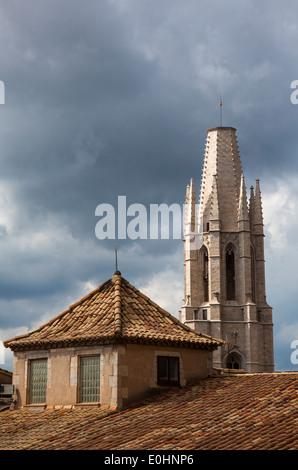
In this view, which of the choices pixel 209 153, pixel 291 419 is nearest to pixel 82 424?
pixel 291 419

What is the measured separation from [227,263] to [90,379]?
73.0 meters

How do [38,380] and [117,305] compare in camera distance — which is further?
[38,380]

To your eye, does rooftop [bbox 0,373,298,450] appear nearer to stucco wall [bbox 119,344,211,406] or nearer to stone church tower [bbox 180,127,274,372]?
stucco wall [bbox 119,344,211,406]

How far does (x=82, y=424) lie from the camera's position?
78.5 ft

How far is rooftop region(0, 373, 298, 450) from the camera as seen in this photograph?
1956 cm

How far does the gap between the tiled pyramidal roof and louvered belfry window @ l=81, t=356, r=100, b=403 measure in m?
0.73

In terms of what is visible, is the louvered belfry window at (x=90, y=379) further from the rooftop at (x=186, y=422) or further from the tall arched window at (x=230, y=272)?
the tall arched window at (x=230, y=272)

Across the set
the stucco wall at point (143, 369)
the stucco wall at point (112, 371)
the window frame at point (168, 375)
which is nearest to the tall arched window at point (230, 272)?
the stucco wall at point (112, 371)

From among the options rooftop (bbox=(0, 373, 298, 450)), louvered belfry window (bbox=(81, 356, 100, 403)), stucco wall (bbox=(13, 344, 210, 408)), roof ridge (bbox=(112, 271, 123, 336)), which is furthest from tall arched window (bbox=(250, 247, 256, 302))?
louvered belfry window (bbox=(81, 356, 100, 403))

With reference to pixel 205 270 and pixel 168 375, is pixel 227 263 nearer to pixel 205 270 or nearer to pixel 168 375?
pixel 205 270

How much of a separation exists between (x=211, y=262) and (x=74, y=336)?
69709mm

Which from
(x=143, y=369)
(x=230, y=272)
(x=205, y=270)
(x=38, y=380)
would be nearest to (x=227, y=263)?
(x=230, y=272)

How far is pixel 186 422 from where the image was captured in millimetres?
21859
